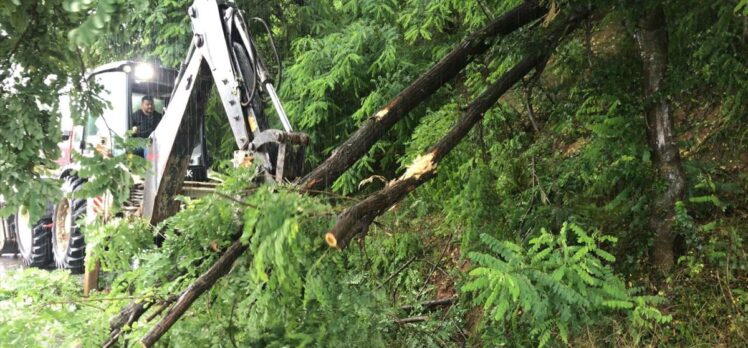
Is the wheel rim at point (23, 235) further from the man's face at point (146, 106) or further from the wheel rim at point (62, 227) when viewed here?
the man's face at point (146, 106)

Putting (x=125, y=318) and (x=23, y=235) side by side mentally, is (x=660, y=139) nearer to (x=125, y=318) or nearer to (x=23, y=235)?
(x=125, y=318)

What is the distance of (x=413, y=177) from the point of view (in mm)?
3816

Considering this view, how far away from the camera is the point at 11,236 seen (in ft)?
35.8

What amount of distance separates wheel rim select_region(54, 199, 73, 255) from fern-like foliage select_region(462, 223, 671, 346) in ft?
23.8

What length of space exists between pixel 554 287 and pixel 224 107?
3091 mm

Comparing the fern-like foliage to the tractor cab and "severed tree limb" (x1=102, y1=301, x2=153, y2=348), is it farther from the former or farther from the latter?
the tractor cab

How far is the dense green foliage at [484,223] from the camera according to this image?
319 cm

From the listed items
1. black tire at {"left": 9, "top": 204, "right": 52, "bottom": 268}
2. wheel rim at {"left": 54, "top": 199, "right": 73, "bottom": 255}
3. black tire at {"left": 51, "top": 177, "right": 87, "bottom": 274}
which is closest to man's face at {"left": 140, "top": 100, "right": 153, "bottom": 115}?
black tire at {"left": 51, "top": 177, "right": 87, "bottom": 274}

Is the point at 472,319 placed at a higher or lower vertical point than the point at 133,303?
lower

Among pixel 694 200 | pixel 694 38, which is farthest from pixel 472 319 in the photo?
pixel 694 38

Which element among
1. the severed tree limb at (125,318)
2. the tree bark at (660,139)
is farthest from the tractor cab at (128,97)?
the tree bark at (660,139)

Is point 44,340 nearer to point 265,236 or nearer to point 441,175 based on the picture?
point 265,236

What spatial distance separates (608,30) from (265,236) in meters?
5.22

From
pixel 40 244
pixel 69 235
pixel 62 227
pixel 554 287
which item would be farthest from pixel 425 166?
pixel 40 244
